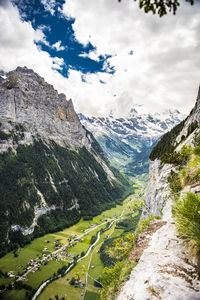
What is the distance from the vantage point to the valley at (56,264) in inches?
3580

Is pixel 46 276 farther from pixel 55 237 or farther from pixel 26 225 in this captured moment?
pixel 26 225

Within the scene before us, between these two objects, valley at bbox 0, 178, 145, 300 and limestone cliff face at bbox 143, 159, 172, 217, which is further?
valley at bbox 0, 178, 145, 300

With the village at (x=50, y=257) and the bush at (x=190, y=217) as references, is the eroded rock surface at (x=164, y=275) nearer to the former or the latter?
the bush at (x=190, y=217)

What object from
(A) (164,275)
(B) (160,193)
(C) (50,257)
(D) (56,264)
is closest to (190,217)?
(A) (164,275)

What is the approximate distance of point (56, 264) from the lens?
113875 millimetres

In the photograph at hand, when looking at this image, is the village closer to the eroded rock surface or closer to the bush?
the eroded rock surface

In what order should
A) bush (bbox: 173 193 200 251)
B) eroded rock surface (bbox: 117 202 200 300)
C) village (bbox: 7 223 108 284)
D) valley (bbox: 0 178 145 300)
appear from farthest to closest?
1. village (bbox: 7 223 108 284)
2. valley (bbox: 0 178 145 300)
3. bush (bbox: 173 193 200 251)
4. eroded rock surface (bbox: 117 202 200 300)

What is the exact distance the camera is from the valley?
9094 cm

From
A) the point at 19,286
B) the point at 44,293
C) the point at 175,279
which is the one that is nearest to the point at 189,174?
the point at 175,279

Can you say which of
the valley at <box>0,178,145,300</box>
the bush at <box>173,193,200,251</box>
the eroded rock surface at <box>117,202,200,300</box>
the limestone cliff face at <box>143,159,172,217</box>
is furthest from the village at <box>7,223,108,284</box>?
the bush at <box>173,193,200,251</box>

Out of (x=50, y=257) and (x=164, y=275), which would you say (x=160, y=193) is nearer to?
(x=164, y=275)

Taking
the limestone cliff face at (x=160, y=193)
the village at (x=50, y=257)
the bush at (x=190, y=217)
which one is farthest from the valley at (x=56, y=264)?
the bush at (x=190, y=217)

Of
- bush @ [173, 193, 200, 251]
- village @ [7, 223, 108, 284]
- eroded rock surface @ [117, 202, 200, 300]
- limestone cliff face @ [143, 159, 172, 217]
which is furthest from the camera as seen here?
village @ [7, 223, 108, 284]

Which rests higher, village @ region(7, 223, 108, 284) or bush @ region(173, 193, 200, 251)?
bush @ region(173, 193, 200, 251)
